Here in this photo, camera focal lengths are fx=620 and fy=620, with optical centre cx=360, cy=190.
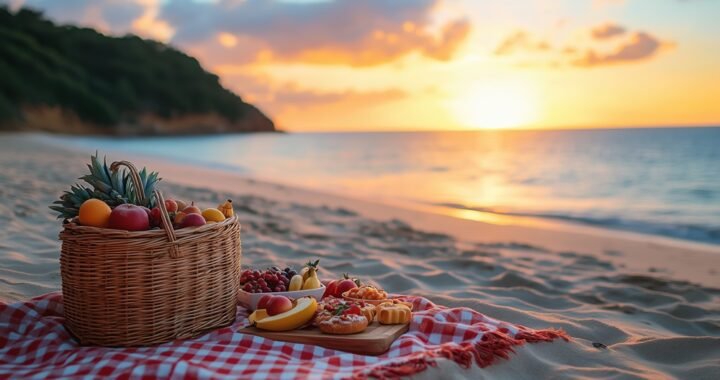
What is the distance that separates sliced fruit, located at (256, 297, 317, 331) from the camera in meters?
3.40

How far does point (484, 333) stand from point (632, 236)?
711 centimetres

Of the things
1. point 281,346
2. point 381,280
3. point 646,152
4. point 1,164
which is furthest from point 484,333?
point 646,152

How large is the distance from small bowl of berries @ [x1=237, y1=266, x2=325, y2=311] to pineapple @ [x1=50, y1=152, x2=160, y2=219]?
0.81 meters

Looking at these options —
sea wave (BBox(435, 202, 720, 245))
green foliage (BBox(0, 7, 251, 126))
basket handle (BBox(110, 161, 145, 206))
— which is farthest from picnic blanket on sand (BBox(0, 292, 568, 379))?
green foliage (BBox(0, 7, 251, 126))

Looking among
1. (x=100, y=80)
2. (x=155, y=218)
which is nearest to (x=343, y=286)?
(x=155, y=218)

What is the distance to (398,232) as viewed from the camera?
8.43 m

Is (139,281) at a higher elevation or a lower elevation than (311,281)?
higher

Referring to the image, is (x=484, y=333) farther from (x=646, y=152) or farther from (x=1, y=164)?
(x=646, y=152)

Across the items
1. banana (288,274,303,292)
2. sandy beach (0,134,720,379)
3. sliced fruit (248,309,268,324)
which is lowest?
sandy beach (0,134,720,379)

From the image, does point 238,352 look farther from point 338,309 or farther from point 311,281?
point 311,281

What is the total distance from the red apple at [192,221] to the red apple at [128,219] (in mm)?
232

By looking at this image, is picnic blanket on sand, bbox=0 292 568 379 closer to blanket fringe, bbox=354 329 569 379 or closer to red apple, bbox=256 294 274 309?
blanket fringe, bbox=354 329 569 379

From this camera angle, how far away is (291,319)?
3.42 m

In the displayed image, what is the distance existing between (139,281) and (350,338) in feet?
3.63
